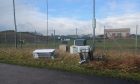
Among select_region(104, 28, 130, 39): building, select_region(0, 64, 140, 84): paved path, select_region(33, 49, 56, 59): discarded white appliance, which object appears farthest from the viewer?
select_region(104, 28, 130, 39): building

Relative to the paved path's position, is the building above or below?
above

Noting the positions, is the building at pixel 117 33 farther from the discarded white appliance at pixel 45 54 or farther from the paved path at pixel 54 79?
the paved path at pixel 54 79

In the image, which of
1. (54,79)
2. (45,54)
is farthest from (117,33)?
(54,79)

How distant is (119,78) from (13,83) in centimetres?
455

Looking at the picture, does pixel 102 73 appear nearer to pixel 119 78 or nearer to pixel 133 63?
pixel 119 78

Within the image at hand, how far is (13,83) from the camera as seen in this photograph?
12078 millimetres

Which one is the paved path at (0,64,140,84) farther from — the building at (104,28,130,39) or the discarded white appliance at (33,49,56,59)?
the building at (104,28,130,39)

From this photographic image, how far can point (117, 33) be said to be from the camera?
3034 centimetres

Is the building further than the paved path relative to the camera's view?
Yes

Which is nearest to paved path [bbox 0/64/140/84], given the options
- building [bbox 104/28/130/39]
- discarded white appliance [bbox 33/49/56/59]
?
discarded white appliance [bbox 33/49/56/59]

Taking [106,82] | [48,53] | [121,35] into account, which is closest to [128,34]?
[121,35]

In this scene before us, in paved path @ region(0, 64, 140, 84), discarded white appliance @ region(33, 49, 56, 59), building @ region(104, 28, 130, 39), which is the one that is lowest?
paved path @ region(0, 64, 140, 84)

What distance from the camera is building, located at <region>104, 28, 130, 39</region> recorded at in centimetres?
2822

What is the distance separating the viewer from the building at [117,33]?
28219mm
